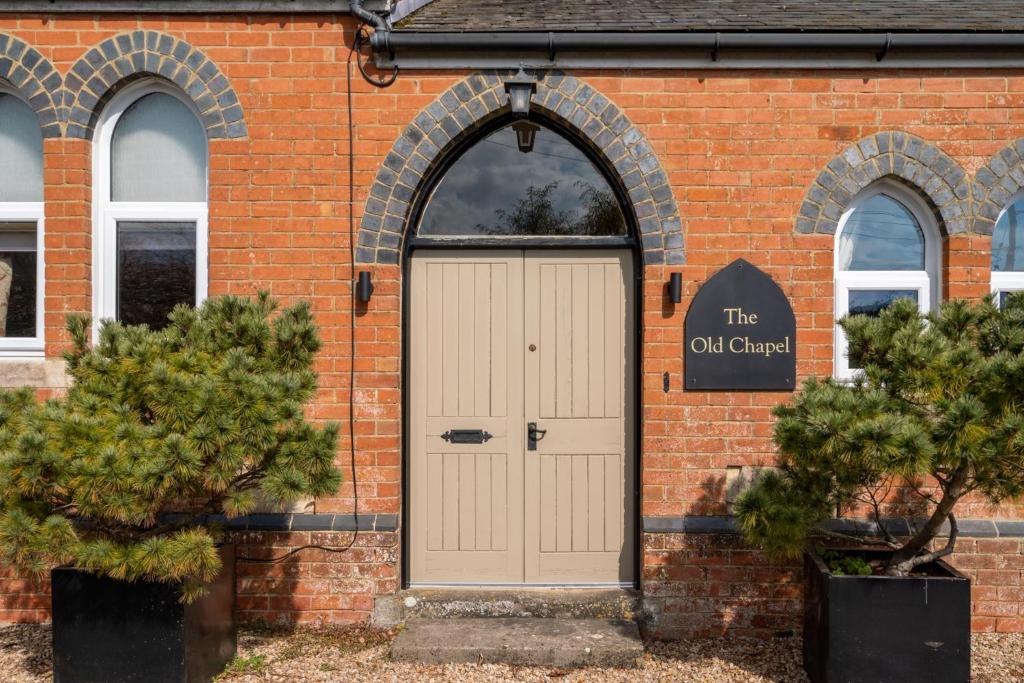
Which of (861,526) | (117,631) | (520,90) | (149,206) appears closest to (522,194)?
(520,90)

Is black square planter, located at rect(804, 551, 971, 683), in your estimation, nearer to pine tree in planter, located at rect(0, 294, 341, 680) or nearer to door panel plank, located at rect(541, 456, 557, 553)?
door panel plank, located at rect(541, 456, 557, 553)

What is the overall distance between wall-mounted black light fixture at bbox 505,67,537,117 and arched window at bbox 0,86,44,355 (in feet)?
10.3

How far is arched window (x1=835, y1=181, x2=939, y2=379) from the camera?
4.78 m

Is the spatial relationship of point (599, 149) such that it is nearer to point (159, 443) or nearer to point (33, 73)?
point (159, 443)

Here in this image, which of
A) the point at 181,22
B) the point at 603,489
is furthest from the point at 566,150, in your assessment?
the point at 181,22

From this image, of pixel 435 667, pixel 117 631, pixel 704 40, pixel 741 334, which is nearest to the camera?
pixel 117 631

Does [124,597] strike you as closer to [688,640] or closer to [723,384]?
[688,640]

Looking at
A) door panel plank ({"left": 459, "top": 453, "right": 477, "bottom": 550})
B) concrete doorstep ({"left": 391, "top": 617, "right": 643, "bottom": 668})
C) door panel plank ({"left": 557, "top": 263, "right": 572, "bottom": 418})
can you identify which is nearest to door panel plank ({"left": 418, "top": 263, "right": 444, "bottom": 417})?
door panel plank ({"left": 459, "top": 453, "right": 477, "bottom": 550})

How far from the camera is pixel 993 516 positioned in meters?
4.64

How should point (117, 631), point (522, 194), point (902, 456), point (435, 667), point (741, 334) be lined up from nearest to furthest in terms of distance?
point (902, 456), point (117, 631), point (435, 667), point (741, 334), point (522, 194)

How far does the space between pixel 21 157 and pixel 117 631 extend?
3.19 metres

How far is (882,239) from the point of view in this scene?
4824mm

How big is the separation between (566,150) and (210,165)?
2339mm

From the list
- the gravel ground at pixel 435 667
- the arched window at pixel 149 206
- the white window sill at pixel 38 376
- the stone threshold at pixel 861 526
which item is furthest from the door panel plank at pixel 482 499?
the white window sill at pixel 38 376
